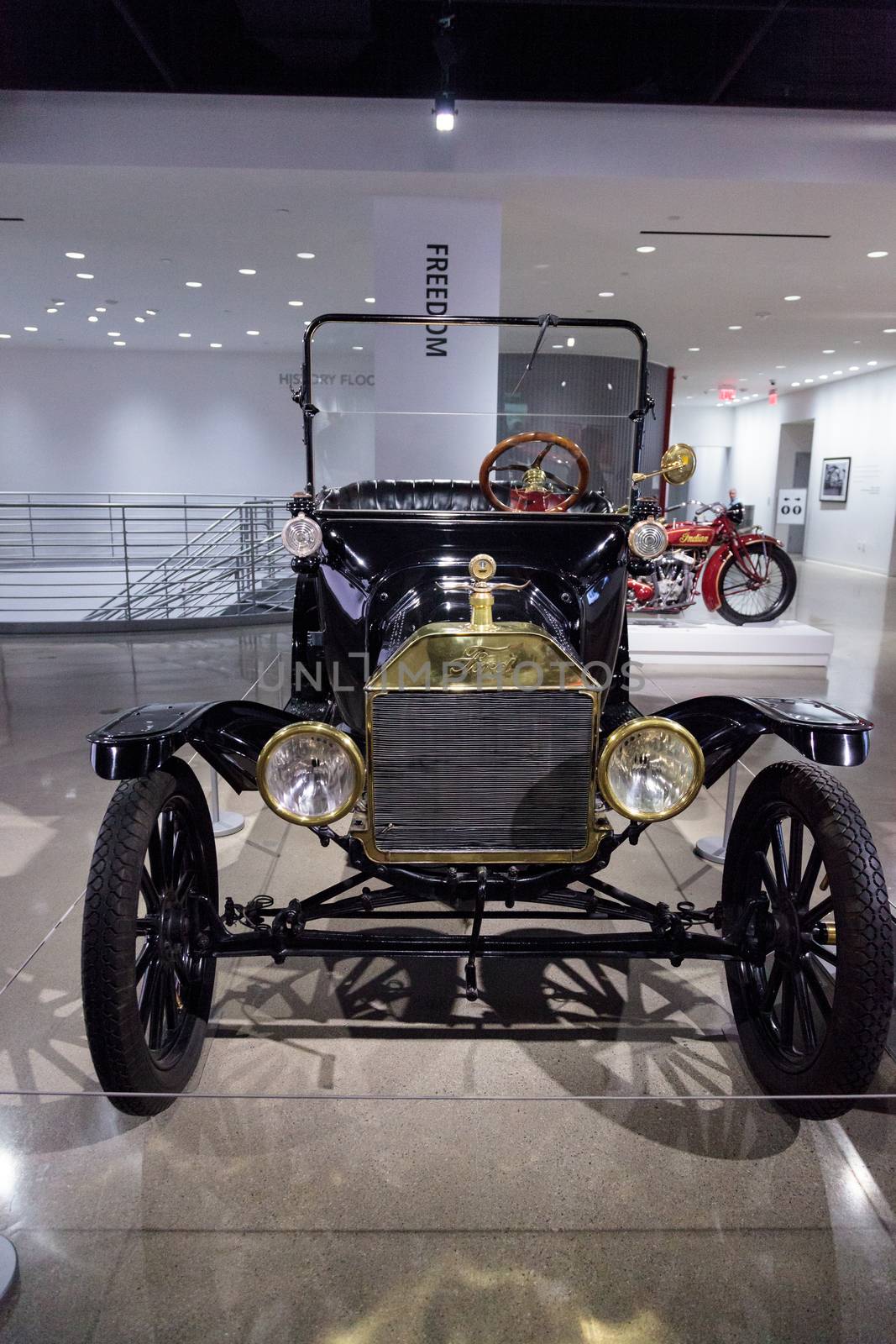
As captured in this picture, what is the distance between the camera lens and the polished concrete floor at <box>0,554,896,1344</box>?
140 cm

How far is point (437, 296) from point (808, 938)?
518 cm

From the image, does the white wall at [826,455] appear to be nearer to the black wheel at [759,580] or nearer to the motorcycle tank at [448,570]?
the black wheel at [759,580]

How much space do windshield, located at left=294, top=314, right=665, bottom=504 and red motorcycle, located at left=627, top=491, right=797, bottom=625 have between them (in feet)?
7.44

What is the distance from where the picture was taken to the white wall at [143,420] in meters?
13.6

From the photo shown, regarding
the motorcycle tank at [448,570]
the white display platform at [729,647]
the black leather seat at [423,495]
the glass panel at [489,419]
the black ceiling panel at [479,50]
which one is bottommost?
the white display platform at [729,647]

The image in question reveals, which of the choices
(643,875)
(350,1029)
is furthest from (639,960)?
(350,1029)

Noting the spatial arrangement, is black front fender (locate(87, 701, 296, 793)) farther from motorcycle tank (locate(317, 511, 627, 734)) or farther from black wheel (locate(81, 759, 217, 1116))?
motorcycle tank (locate(317, 511, 627, 734))

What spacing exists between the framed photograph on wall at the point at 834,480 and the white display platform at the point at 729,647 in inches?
359

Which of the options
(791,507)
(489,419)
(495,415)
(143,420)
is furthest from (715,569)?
(143,420)

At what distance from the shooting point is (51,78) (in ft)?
16.7

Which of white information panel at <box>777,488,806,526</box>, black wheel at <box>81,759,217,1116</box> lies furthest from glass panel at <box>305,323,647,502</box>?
white information panel at <box>777,488,806,526</box>

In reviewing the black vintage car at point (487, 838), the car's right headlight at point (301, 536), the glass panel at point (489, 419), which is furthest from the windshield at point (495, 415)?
the black vintage car at point (487, 838)

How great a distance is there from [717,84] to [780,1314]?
6024mm

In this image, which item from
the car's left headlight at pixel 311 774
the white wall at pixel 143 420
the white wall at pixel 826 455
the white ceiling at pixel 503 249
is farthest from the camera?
the white wall at pixel 143 420
